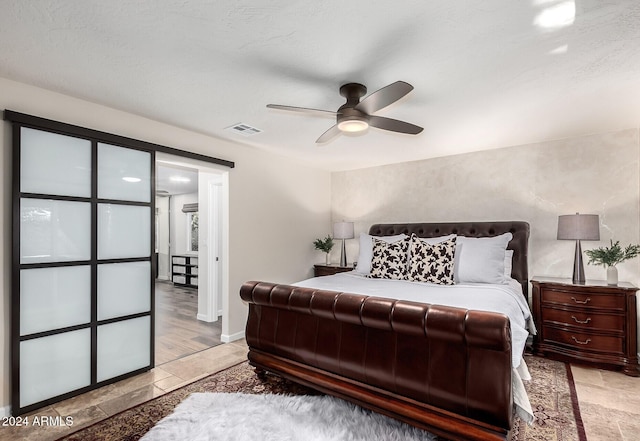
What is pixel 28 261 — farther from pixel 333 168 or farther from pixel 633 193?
pixel 633 193

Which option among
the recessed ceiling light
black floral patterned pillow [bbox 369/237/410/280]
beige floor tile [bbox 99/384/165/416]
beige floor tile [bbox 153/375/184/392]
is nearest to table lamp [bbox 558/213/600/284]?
black floral patterned pillow [bbox 369/237/410/280]

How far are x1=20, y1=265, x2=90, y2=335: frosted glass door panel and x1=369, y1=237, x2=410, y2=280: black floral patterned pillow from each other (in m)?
2.70

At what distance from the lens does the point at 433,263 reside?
3.28 m

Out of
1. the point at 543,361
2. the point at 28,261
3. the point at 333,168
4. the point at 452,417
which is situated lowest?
the point at 543,361

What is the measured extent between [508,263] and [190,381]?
134 inches

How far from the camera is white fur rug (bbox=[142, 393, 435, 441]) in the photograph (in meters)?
1.99

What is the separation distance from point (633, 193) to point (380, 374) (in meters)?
3.25

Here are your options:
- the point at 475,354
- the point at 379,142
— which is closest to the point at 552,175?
the point at 379,142

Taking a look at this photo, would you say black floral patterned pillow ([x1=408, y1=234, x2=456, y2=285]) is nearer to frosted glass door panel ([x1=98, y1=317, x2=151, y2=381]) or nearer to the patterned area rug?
the patterned area rug

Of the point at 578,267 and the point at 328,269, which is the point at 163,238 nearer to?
the point at 328,269

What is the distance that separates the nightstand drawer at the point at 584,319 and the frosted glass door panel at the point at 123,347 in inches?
156

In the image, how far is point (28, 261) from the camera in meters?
2.36

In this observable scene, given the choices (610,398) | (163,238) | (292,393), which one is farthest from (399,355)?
(163,238)

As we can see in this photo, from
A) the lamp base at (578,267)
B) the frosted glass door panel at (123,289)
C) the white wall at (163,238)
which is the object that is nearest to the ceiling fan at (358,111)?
the frosted glass door panel at (123,289)
